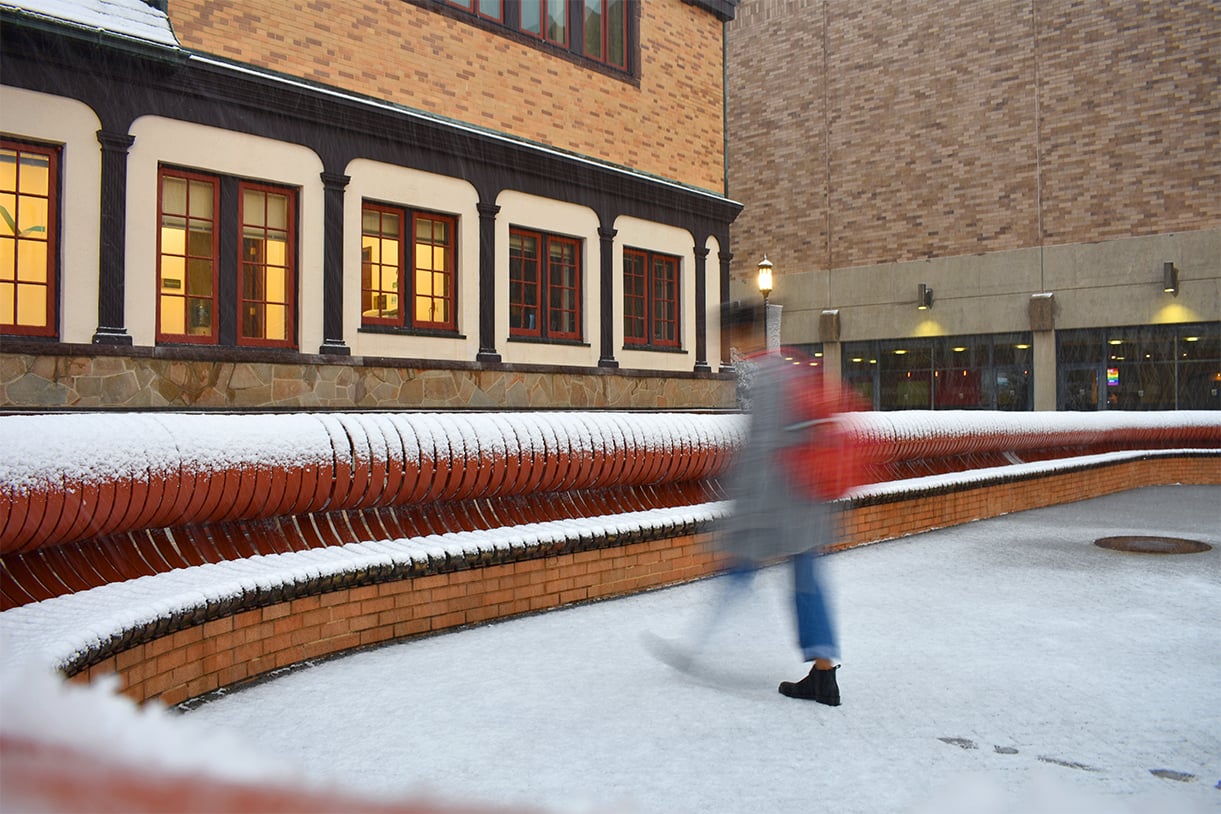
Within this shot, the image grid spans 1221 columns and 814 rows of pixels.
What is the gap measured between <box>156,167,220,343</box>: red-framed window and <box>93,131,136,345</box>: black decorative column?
0.49m

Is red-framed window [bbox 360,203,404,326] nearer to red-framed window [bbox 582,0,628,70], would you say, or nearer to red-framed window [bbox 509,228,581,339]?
red-framed window [bbox 509,228,581,339]

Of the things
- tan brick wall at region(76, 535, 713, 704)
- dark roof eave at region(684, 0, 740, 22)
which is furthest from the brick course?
dark roof eave at region(684, 0, 740, 22)

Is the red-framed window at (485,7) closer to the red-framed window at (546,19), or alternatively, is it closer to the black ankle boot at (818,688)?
the red-framed window at (546,19)

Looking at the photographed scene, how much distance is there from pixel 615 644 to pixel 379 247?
30.0 feet

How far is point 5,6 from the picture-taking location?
9297 millimetres

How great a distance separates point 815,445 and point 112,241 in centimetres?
878

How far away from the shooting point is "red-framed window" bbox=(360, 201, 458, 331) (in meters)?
13.1

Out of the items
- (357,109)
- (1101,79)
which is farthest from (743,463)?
(1101,79)

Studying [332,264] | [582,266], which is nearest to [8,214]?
[332,264]

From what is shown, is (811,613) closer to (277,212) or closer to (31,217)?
(31,217)

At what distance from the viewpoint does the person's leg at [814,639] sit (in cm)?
448

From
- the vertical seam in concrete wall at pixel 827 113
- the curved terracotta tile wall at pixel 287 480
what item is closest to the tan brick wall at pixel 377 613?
the curved terracotta tile wall at pixel 287 480

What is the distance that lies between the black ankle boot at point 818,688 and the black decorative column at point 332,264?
30.0ft

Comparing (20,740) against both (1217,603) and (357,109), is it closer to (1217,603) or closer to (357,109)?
(1217,603)
